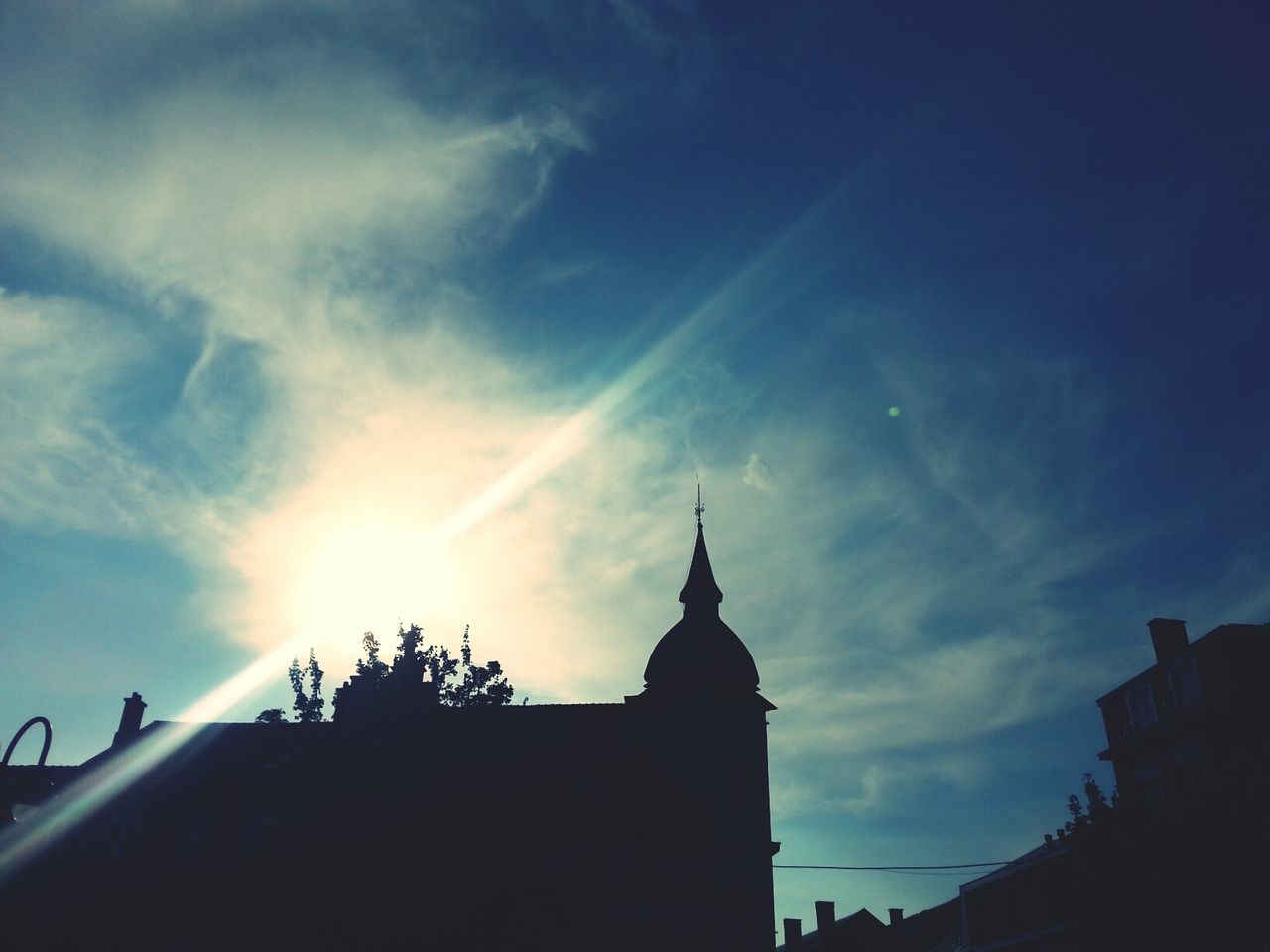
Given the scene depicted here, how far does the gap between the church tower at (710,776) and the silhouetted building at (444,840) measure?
85mm

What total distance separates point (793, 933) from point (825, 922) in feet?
12.1

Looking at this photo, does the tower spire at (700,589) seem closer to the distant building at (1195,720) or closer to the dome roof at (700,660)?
the dome roof at (700,660)

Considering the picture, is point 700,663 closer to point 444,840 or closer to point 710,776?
point 710,776

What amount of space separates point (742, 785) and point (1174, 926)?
1858 centimetres

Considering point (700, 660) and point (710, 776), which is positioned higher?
point (700, 660)

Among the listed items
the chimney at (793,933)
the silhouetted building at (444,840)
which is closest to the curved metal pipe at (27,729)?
the silhouetted building at (444,840)

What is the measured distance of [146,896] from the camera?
36875 mm

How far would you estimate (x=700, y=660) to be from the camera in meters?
43.1

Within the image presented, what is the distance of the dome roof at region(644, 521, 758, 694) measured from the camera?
4259cm

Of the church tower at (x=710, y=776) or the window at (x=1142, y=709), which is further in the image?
the window at (x=1142, y=709)

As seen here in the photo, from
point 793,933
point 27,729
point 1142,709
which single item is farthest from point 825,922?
point 27,729

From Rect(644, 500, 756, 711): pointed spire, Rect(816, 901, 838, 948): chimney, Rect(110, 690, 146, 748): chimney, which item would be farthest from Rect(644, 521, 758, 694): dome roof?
Rect(816, 901, 838, 948): chimney

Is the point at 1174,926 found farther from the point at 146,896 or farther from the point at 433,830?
the point at 146,896

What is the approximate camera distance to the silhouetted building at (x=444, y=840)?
35375 mm
